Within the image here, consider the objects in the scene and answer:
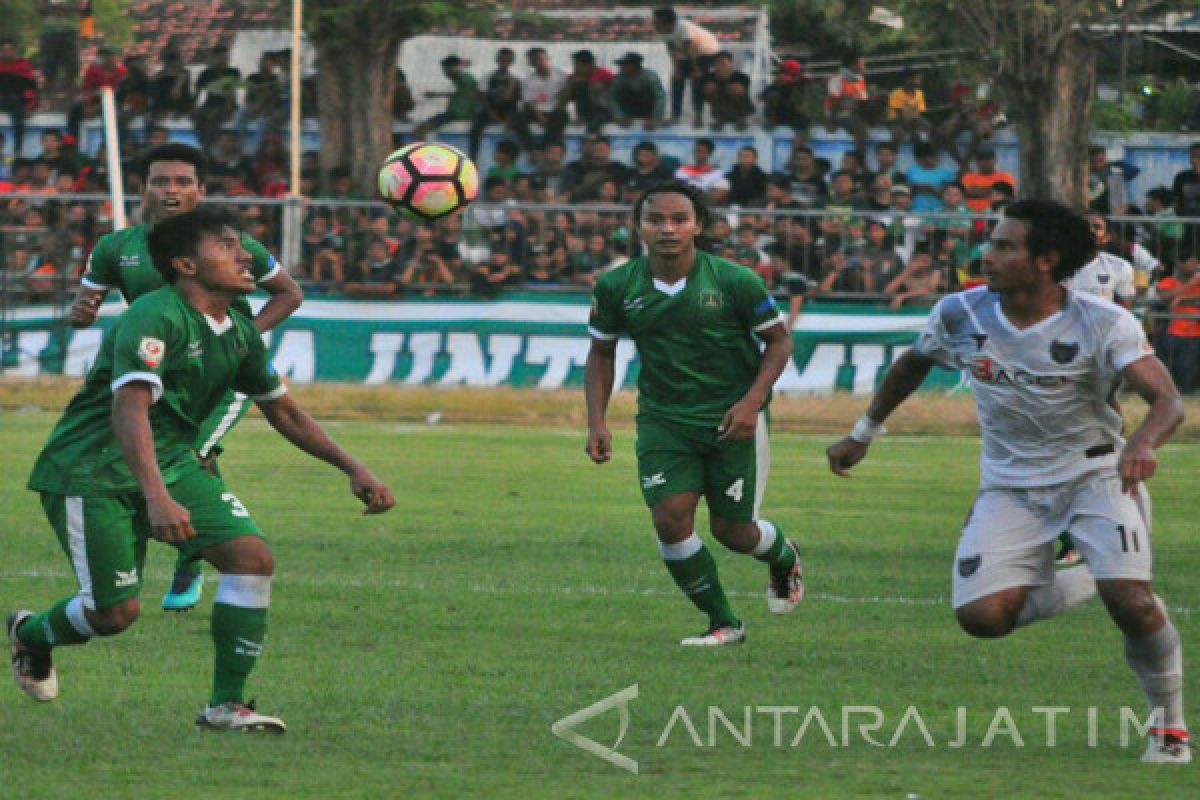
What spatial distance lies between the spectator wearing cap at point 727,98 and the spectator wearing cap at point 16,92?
949 centimetres

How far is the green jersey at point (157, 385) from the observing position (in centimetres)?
721

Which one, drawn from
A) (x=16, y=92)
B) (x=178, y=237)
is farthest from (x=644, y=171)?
(x=178, y=237)

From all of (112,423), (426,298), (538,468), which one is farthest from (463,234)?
(112,423)

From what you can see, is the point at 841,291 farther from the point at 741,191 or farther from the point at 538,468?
the point at 538,468

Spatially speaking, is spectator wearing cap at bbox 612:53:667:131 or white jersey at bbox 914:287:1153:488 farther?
spectator wearing cap at bbox 612:53:667:131

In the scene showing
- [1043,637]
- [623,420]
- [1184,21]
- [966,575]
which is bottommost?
[623,420]

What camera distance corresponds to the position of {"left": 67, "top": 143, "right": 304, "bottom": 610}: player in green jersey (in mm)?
10062

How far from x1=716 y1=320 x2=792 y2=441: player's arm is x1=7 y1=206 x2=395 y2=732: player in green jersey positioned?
7.26ft

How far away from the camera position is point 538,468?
1756 centimetres

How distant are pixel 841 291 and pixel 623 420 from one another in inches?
105

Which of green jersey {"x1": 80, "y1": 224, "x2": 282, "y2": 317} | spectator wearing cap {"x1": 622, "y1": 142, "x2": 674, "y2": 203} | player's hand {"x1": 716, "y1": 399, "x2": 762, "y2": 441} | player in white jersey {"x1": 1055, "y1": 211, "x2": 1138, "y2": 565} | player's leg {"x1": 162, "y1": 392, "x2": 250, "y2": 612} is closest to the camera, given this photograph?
player's hand {"x1": 716, "y1": 399, "x2": 762, "y2": 441}

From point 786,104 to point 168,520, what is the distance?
21550 millimetres

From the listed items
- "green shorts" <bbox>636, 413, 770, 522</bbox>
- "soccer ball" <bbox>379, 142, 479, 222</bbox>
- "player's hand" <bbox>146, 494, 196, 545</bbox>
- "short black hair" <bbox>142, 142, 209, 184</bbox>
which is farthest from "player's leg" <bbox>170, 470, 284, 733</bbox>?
"soccer ball" <bbox>379, 142, 479, 222</bbox>

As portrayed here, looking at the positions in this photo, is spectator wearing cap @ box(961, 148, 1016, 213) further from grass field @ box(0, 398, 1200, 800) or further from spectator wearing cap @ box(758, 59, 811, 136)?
grass field @ box(0, 398, 1200, 800)
